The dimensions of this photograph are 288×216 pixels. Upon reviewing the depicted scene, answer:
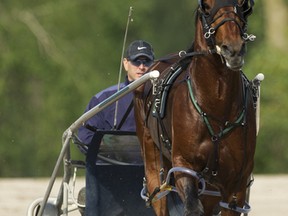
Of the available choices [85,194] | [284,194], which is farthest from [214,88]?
[284,194]

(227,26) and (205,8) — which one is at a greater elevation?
(205,8)

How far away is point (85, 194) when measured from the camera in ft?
25.6

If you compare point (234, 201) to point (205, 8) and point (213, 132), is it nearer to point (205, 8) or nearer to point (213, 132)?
point (213, 132)

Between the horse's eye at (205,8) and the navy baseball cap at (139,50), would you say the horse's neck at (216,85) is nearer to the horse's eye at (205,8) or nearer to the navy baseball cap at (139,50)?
the horse's eye at (205,8)

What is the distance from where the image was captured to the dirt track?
1117cm

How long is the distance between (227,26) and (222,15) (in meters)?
0.10

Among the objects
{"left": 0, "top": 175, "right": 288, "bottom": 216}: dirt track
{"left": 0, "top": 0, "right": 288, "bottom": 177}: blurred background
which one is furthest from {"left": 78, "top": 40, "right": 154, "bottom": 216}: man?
{"left": 0, "top": 0, "right": 288, "bottom": 177}: blurred background

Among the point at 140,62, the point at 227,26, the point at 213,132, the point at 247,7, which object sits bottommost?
the point at 213,132

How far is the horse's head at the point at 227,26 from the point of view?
6113 millimetres

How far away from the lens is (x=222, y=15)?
20.7 feet

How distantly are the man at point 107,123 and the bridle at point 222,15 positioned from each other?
4.94 feet

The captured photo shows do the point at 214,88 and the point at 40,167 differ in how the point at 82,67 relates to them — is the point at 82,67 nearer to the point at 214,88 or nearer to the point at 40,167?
the point at 40,167

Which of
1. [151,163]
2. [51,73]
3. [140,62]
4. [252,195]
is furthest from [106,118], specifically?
[51,73]

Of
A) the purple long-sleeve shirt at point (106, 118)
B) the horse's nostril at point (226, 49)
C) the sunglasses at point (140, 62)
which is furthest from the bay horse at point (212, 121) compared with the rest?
the sunglasses at point (140, 62)
